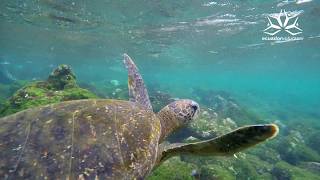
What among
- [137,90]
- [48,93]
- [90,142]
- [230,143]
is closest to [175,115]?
[137,90]

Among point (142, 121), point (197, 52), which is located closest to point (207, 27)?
point (197, 52)

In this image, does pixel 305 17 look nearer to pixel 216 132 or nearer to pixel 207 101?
pixel 207 101

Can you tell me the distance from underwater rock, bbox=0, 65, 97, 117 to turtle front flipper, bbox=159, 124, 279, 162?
4.37 m

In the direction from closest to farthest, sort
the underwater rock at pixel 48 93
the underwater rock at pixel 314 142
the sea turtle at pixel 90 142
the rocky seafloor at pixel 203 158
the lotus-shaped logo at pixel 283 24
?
the sea turtle at pixel 90 142 < the rocky seafloor at pixel 203 158 < the underwater rock at pixel 48 93 < the underwater rock at pixel 314 142 < the lotus-shaped logo at pixel 283 24

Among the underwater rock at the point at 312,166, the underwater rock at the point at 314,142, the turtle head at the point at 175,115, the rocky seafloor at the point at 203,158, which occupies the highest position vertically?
the turtle head at the point at 175,115

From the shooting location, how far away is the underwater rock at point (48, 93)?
7117 millimetres

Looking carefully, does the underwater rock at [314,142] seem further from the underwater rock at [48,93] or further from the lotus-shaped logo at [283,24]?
the underwater rock at [48,93]

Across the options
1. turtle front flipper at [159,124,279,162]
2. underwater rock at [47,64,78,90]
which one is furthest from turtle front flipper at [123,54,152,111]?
underwater rock at [47,64,78,90]

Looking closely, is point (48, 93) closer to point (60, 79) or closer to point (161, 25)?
point (60, 79)

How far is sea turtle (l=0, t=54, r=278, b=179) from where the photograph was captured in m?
2.96

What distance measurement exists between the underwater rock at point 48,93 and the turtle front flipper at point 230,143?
4.37 metres

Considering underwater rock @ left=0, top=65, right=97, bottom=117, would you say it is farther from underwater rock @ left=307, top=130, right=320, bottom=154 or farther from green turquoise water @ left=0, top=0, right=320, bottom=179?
underwater rock @ left=307, top=130, right=320, bottom=154

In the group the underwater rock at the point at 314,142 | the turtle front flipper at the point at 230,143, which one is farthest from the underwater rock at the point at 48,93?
the underwater rock at the point at 314,142

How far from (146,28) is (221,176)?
57.4 feet
